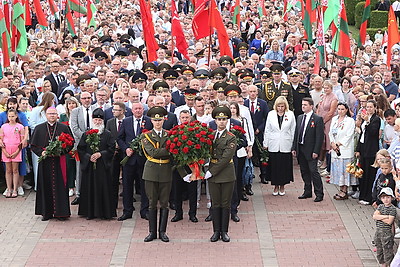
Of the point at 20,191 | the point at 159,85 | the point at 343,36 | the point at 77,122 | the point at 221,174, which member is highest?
the point at 343,36

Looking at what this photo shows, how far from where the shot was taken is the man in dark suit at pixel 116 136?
14.5 m

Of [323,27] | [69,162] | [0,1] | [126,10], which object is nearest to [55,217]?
[69,162]

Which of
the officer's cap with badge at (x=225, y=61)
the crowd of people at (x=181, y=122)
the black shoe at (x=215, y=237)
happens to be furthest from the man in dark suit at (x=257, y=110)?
the officer's cap with badge at (x=225, y=61)

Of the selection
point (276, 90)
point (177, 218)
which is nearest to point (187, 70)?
point (276, 90)

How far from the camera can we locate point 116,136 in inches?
575

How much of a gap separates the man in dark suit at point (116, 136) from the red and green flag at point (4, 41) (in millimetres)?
4876

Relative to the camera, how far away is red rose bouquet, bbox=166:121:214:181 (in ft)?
41.7

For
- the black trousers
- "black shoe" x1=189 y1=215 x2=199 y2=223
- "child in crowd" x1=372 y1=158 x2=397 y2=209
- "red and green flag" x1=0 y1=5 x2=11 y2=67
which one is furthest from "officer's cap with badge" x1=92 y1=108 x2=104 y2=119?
"red and green flag" x1=0 y1=5 x2=11 y2=67

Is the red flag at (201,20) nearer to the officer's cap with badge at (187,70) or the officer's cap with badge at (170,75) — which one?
the officer's cap with badge at (187,70)

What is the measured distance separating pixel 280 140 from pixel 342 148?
1.15m

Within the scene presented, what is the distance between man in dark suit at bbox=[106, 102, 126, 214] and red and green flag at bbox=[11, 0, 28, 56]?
235 inches

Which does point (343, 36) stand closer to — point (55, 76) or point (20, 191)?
point (55, 76)

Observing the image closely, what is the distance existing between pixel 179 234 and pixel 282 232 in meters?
1.68

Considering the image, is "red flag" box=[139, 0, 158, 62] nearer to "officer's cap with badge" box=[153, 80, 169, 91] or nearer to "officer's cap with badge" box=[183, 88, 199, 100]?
"officer's cap with badge" box=[153, 80, 169, 91]
